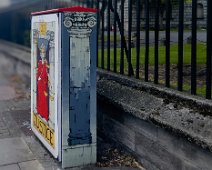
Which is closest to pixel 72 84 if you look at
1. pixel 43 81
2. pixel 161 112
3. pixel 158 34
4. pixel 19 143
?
pixel 43 81

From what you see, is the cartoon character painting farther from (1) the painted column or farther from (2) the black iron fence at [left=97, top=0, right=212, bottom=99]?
(2) the black iron fence at [left=97, top=0, right=212, bottom=99]

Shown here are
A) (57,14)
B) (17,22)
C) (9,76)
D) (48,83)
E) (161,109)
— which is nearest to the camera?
(161,109)

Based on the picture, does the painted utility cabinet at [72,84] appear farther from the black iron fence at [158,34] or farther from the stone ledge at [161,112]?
the black iron fence at [158,34]

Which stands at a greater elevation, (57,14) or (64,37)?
(57,14)

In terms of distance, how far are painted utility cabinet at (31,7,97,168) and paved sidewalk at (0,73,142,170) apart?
243mm

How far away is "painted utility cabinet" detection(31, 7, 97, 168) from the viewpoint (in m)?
4.49

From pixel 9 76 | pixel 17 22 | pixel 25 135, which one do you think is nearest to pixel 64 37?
pixel 25 135

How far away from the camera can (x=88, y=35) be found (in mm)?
4602

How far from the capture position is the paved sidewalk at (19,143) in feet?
15.7

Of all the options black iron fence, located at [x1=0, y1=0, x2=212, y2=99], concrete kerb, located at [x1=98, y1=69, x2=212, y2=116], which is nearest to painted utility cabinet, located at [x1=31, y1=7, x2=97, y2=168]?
concrete kerb, located at [x1=98, y1=69, x2=212, y2=116]

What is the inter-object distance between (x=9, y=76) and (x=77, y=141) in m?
10.6

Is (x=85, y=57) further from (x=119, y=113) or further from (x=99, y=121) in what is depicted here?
(x=99, y=121)

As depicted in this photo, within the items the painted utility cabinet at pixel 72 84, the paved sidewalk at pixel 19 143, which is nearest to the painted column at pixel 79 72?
the painted utility cabinet at pixel 72 84

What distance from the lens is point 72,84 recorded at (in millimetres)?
4523
